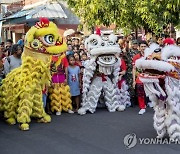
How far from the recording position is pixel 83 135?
6523mm

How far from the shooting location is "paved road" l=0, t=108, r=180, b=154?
18.7ft

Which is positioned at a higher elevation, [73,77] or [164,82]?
[164,82]

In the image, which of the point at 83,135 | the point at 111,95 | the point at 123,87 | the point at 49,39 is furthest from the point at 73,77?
the point at 83,135

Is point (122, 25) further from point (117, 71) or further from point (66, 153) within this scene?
point (66, 153)

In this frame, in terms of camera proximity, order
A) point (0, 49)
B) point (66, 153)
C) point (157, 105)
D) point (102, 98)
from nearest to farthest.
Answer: point (66, 153)
point (157, 105)
point (102, 98)
point (0, 49)

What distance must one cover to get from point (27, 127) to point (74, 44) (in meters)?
3.86

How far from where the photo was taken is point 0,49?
9.44 metres

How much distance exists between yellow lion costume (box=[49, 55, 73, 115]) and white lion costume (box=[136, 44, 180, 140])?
2.81 meters

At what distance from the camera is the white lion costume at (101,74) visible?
26.8 ft

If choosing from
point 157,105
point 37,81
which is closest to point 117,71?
point 37,81

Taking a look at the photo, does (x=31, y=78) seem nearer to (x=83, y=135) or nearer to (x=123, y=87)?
(x=83, y=135)

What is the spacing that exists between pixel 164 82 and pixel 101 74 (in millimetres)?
2796

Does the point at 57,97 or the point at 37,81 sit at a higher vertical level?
the point at 37,81

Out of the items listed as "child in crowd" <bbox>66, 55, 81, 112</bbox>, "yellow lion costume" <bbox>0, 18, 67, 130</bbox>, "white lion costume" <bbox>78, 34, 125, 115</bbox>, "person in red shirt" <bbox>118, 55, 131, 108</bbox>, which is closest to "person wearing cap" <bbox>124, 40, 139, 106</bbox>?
"person in red shirt" <bbox>118, 55, 131, 108</bbox>
